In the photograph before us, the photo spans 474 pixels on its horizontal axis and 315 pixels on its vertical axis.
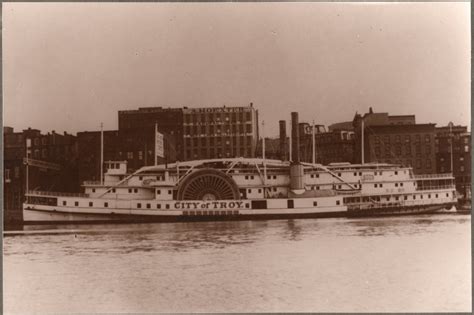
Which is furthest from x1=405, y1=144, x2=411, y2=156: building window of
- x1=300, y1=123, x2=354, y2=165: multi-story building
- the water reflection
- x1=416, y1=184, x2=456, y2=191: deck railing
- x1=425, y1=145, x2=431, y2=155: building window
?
the water reflection

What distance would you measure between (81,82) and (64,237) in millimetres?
2085

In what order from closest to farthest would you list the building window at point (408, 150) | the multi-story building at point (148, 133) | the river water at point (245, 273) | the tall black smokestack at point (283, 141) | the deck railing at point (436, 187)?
the river water at point (245, 273) < the multi-story building at point (148, 133) < the tall black smokestack at point (283, 141) < the deck railing at point (436, 187) < the building window at point (408, 150)

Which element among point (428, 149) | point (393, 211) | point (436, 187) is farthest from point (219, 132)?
point (393, 211)

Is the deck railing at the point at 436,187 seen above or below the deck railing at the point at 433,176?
below

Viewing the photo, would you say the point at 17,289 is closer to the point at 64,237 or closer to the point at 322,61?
the point at 64,237

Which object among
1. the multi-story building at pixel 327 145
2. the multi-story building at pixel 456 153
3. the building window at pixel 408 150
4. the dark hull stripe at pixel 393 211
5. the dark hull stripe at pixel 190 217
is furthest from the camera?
the dark hull stripe at pixel 190 217

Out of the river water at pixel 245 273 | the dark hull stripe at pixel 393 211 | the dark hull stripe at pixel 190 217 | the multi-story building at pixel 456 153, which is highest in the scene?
the multi-story building at pixel 456 153

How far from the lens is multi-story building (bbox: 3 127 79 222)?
6082mm

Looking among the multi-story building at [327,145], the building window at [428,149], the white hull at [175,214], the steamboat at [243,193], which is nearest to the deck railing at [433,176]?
the steamboat at [243,193]

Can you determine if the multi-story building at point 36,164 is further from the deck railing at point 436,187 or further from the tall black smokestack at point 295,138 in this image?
the deck railing at point 436,187

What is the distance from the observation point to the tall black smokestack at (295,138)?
632 cm

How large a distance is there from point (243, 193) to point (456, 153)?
2952 mm

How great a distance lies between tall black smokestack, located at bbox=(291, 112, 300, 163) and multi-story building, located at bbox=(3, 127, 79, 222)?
2710mm

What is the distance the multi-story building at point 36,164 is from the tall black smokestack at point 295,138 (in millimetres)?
2710
